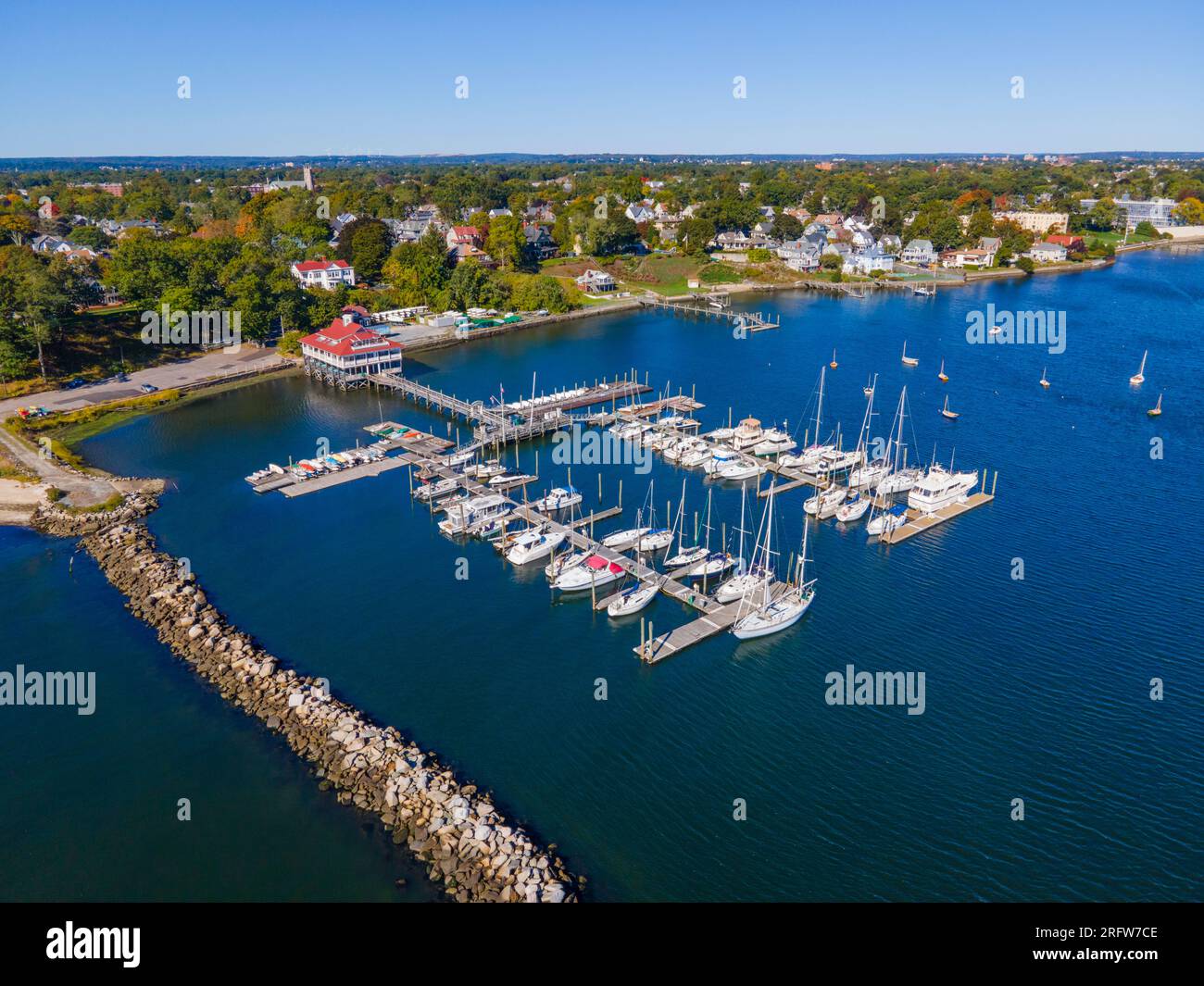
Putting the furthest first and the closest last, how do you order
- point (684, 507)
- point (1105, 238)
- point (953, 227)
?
point (1105, 238) < point (953, 227) < point (684, 507)

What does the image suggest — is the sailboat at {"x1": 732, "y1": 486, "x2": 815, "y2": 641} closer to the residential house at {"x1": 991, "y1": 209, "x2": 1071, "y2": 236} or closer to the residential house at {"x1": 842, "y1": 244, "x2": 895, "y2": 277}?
the residential house at {"x1": 842, "y1": 244, "x2": 895, "y2": 277}

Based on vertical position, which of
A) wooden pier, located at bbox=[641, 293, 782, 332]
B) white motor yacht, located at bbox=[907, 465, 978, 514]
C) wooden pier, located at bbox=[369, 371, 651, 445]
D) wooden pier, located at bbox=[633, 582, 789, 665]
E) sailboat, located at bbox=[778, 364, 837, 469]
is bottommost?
wooden pier, located at bbox=[633, 582, 789, 665]

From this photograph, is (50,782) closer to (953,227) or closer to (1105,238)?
(953,227)

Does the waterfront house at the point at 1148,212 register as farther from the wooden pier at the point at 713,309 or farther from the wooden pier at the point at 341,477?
the wooden pier at the point at 341,477

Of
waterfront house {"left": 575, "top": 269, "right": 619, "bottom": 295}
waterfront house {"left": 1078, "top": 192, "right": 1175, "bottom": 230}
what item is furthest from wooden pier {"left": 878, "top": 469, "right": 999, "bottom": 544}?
waterfront house {"left": 1078, "top": 192, "right": 1175, "bottom": 230}

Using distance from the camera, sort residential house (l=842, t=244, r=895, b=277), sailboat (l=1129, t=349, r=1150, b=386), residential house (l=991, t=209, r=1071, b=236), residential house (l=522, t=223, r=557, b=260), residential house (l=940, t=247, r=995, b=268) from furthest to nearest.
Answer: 1. residential house (l=991, t=209, r=1071, b=236)
2. residential house (l=940, t=247, r=995, b=268)
3. residential house (l=522, t=223, r=557, b=260)
4. residential house (l=842, t=244, r=895, b=277)
5. sailboat (l=1129, t=349, r=1150, b=386)

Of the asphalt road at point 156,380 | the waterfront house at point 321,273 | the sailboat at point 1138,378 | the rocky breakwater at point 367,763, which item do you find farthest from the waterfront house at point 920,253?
the rocky breakwater at point 367,763
